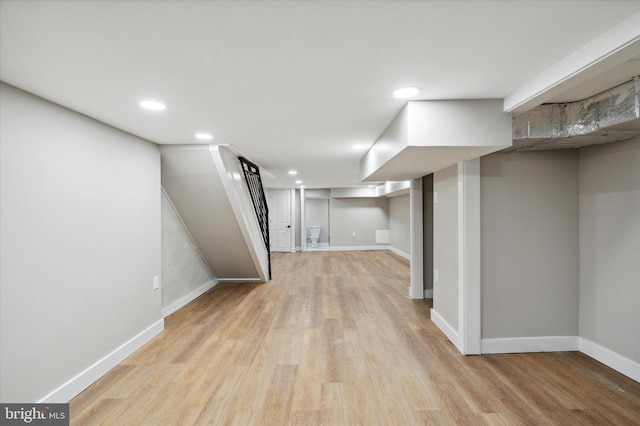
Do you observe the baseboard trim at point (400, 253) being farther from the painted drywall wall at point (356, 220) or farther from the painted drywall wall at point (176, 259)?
the painted drywall wall at point (176, 259)

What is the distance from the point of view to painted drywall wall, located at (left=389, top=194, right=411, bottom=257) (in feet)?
25.4

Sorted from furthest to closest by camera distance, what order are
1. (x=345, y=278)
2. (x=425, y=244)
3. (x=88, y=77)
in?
(x=345, y=278) → (x=425, y=244) → (x=88, y=77)

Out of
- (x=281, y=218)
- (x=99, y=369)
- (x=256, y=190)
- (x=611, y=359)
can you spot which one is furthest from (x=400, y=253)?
(x=99, y=369)

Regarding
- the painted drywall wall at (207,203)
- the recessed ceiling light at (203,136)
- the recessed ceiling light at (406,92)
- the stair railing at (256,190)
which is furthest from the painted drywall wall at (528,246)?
the stair railing at (256,190)

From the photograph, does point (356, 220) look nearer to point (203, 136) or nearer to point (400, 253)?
point (400, 253)

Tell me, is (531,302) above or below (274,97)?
below

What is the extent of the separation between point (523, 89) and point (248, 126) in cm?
207

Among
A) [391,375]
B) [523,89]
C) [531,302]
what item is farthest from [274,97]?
[531,302]

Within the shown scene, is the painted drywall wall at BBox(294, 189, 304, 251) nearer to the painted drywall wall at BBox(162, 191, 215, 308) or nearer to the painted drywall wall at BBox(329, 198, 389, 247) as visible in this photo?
the painted drywall wall at BBox(329, 198, 389, 247)

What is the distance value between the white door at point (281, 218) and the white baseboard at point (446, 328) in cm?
633

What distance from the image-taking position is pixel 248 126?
251 cm

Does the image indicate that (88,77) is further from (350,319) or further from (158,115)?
(350,319)

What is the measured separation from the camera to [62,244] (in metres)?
1.97

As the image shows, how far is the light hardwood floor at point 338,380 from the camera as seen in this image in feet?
5.86
